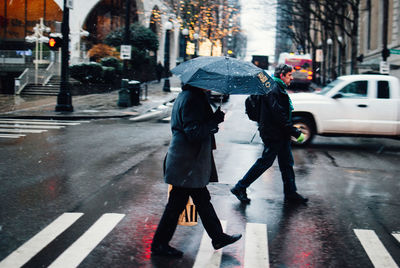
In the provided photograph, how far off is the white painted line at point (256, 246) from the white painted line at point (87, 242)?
1.58 metres

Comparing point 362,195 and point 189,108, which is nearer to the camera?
point 189,108

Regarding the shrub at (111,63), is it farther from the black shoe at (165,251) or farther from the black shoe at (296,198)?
the black shoe at (165,251)

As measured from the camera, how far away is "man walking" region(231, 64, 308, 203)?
6.52m

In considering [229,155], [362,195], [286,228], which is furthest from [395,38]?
[286,228]

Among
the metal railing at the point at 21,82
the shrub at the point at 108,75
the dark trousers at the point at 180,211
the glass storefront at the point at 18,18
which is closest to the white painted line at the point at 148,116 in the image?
the metal railing at the point at 21,82

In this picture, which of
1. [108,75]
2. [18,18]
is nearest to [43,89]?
[108,75]

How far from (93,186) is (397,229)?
14.8 ft

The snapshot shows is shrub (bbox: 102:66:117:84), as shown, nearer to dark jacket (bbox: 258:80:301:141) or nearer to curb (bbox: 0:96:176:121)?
curb (bbox: 0:96:176:121)

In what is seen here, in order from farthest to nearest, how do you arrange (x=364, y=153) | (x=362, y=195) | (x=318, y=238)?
1. (x=364, y=153)
2. (x=362, y=195)
3. (x=318, y=238)

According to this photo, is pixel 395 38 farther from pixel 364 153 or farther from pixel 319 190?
pixel 319 190

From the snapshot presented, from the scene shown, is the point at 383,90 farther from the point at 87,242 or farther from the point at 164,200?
the point at 87,242

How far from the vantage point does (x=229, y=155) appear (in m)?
10.8

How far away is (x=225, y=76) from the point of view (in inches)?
173

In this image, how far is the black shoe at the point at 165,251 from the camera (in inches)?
185
